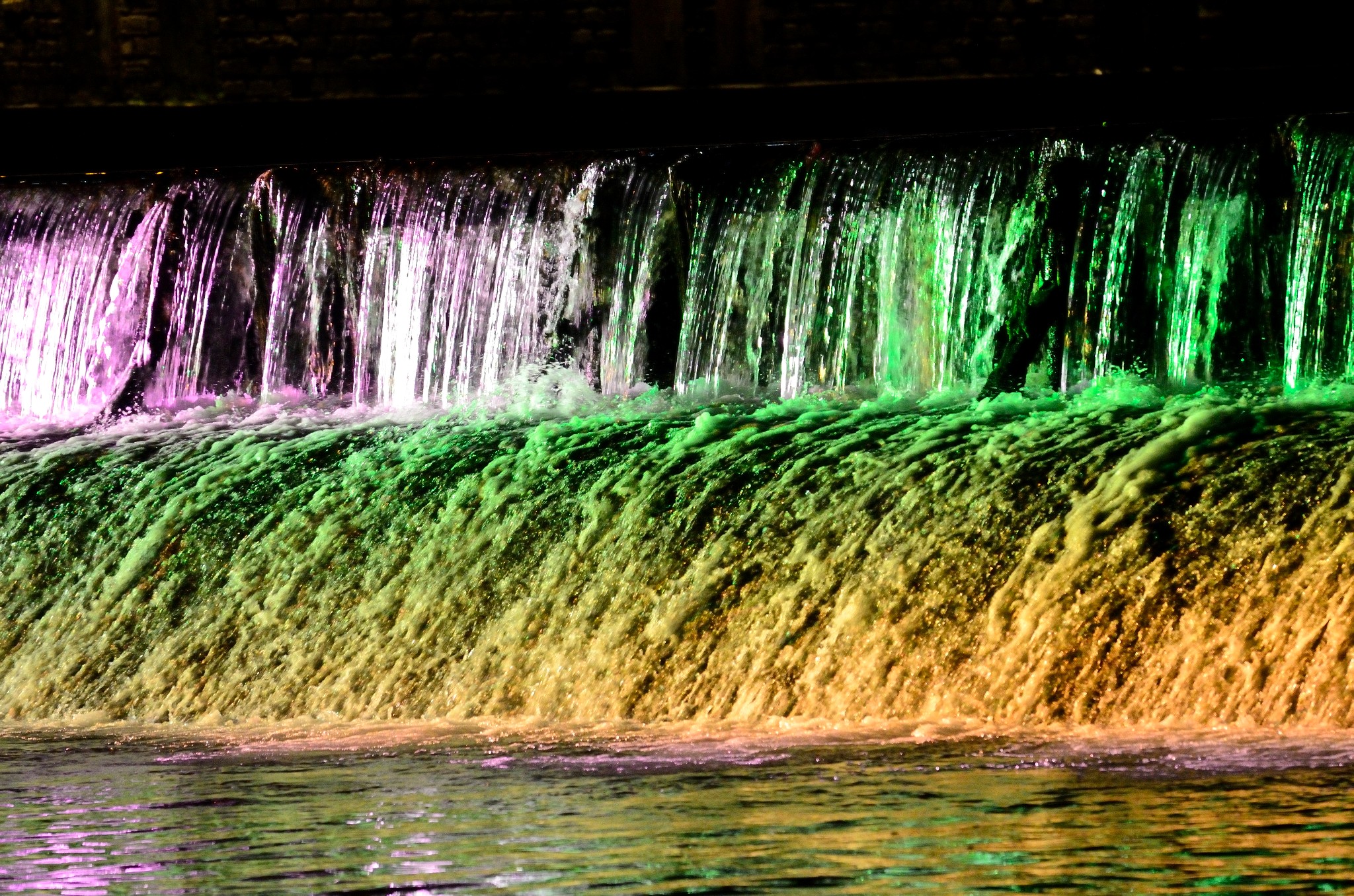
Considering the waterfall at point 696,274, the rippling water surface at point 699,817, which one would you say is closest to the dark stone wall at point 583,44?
the waterfall at point 696,274

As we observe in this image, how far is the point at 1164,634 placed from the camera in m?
4.99

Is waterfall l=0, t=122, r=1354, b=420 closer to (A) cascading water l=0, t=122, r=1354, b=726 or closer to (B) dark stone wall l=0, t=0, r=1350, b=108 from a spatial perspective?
(A) cascading water l=0, t=122, r=1354, b=726

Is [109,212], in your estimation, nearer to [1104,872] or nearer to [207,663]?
[207,663]

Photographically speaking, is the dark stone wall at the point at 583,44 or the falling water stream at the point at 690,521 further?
the dark stone wall at the point at 583,44

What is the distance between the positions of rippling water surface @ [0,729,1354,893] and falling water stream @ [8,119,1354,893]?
2 cm

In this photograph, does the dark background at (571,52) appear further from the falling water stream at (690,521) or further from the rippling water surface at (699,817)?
the rippling water surface at (699,817)

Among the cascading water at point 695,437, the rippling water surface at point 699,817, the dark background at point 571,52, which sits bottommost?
the rippling water surface at point 699,817

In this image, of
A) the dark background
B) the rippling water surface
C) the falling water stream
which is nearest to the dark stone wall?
the dark background

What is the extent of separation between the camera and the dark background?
13.5m

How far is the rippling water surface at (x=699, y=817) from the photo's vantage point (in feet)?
10.4

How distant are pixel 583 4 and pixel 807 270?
22.8ft

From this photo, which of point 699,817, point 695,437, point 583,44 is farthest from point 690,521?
point 583,44

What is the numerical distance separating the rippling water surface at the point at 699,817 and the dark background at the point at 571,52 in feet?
29.2

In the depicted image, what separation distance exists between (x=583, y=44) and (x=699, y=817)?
40.4ft
